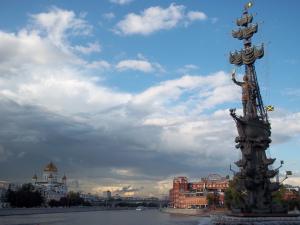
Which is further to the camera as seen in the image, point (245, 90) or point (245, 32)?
point (245, 32)

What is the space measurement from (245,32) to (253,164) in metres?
26.7

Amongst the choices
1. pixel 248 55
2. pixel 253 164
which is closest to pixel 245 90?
pixel 248 55

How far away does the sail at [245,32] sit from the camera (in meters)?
88.5

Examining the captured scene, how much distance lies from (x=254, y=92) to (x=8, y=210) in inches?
3683

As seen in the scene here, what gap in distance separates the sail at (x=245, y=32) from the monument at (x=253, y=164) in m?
2.99

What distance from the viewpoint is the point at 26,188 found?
187000mm

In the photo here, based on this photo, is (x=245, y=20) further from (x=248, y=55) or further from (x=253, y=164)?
(x=253, y=164)

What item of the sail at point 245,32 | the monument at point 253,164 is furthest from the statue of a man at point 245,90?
the sail at point 245,32

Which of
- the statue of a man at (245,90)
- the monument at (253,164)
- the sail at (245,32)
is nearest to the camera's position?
the monument at (253,164)

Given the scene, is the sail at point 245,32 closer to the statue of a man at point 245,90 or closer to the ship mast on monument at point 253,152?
the ship mast on monument at point 253,152

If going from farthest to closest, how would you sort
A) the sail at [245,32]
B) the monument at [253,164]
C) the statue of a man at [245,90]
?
the sail at [245,32] → the statue of a man at [245,90] → the monument at [253,164]

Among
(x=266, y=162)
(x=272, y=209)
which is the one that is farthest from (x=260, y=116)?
(x=272, y=209)

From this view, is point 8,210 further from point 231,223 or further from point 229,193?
point 231,223

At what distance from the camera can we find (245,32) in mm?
89000
